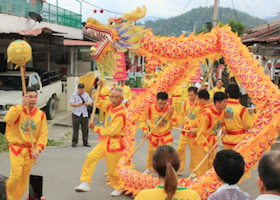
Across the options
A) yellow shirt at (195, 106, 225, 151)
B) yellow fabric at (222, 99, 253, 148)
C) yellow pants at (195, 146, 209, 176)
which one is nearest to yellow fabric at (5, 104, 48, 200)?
yellow shirt at (195, 106, 225, 151)

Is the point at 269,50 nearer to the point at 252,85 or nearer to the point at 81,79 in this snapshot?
the point at 252,85

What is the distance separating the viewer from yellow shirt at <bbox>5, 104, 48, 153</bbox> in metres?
4.27

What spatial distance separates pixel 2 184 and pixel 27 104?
2536 mm

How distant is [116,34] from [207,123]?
6.50ft

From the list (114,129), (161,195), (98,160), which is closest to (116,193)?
(98,160)

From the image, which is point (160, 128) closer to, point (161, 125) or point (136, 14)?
point (161, 125)

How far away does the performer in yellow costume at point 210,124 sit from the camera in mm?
5094

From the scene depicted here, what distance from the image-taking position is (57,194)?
5.18 metres

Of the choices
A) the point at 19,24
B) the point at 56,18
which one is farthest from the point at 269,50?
the point at 56,18

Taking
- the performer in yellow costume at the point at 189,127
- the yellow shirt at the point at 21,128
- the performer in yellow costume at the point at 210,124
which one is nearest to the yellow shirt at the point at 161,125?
the performer in yellow costume at the point at 189,127

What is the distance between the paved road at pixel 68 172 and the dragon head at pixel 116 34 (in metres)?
2.17

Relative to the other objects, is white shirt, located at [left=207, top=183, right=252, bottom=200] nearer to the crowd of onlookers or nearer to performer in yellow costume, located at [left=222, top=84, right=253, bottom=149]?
the crowd of onlookers

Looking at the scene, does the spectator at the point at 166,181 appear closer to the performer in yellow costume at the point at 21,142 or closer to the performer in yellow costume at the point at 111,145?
the performer in yellow costume at the point at 21,142

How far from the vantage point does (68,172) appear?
633 centimetres
